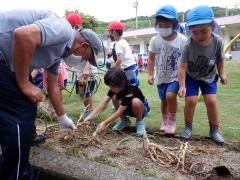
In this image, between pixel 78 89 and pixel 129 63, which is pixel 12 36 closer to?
pixel 78 89

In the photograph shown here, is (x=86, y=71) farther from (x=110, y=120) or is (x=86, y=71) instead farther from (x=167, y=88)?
(x=110, y=120)

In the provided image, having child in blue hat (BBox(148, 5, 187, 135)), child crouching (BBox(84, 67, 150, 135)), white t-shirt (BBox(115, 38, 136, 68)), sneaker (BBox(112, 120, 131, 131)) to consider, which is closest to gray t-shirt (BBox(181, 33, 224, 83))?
child in blue hat (BBox(148, 5, 187, 135))

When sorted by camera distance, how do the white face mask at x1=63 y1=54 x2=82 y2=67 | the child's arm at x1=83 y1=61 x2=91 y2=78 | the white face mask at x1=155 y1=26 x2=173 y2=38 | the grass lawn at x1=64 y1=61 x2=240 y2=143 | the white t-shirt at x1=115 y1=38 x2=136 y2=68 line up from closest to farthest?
the white face mask at x1=63 y1=54 x2=82 y2=67
the grass lawn at x1=64 y1=61 x2=240 y2=143
the white face mask at x1=155 y1=26 x2=173 y2=38
the child's arm at x1=83 y1=61 x2=91 y2=78
the white t-shirt at x1=115 y1=38 x2=136 y2=68

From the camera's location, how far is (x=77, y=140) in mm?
3625

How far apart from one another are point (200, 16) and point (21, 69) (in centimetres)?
193

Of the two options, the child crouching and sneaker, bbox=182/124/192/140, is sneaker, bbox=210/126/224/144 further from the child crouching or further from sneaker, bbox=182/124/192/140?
the child crouching

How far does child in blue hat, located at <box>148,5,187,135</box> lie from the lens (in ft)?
13.2

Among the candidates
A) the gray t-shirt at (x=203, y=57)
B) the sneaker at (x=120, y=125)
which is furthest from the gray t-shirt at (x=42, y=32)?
the sneaker at (x=120, y=125)

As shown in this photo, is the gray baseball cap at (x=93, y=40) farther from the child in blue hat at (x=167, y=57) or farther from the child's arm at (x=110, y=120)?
the child in blue hat at (x=167, y=57)

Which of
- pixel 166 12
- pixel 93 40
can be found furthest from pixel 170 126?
pixel 93 40

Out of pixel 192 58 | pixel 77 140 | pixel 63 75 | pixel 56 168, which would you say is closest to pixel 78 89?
pixel 63 75

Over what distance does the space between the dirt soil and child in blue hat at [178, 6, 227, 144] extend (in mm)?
247

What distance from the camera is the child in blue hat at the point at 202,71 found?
11.8 feet

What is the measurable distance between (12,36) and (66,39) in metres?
0.34
